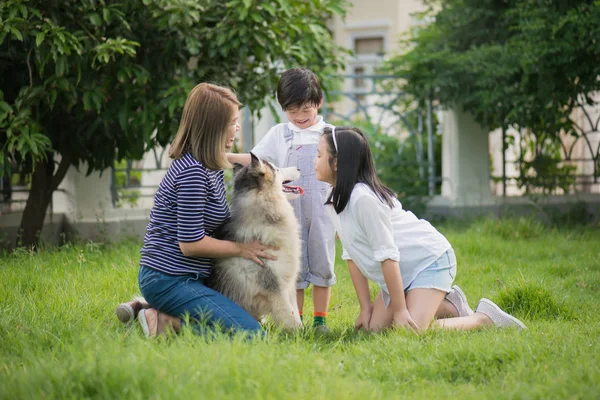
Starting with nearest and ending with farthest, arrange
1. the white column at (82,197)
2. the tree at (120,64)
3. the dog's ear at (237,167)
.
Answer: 1. the dog's ear at (237,167)
2. the tree at (120,64)
3. the white column at (82,197)

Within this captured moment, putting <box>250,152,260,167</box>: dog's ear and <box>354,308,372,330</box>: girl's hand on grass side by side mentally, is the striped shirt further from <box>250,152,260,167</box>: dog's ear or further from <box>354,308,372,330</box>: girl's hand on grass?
<box>354,308,372,330</box>: girl's hand on grass

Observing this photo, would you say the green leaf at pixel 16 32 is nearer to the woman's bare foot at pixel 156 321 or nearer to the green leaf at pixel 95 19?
the green leaf at pixel 95 19

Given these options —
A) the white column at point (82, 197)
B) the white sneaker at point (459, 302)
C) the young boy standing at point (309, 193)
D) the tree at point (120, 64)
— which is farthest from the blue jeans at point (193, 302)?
the white column at point (82, 197)

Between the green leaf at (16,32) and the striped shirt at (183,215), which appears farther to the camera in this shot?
the green leaf at (16,32)

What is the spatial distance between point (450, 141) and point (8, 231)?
6022 millimetres

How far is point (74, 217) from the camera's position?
809 centimetres

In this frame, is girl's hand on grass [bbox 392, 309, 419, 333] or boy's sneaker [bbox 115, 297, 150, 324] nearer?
girl's hand on grass [bbox 392, 309, 419, 333]

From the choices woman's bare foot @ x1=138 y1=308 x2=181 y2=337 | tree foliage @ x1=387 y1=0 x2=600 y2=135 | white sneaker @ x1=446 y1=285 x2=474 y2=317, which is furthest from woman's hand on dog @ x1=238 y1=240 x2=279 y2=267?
tree foliage @ x1=387 y1=0 x2=600 y2=135

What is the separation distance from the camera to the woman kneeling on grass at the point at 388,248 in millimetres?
4004

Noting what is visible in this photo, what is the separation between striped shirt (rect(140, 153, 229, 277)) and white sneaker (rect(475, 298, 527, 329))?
5.54 feet

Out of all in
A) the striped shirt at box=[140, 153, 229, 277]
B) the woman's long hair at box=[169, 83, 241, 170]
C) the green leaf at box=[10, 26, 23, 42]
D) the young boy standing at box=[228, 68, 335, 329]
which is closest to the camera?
the striped shirt at box=[140, 153, 229, 277]

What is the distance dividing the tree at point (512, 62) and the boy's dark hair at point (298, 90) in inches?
176

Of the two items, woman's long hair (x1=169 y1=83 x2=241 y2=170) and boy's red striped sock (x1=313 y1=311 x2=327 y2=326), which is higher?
woman's long hair (x1=169 y1=83 x2=241 y2=170)

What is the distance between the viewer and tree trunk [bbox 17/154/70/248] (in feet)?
23.9
